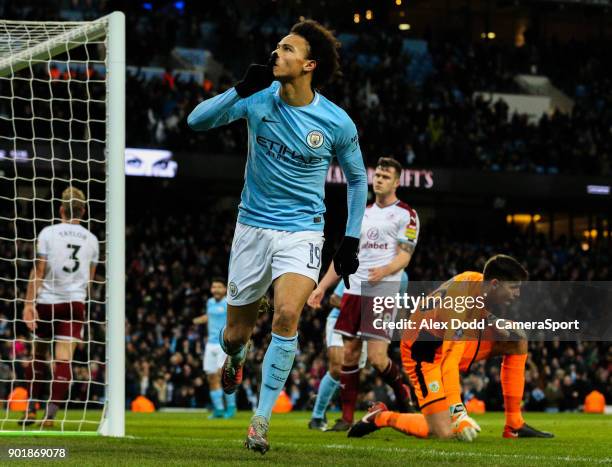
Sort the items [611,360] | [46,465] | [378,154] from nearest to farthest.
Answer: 1. [46,465]
2. [611,360]
3. [378,154]

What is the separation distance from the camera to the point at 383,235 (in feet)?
31.7

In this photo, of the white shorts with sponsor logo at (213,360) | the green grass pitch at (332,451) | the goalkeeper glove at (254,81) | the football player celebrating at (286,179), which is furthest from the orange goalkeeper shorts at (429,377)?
the white shorts with sponsor logo at (213,360)

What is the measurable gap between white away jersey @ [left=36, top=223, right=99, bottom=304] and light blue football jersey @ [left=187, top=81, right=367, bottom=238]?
11.4ft

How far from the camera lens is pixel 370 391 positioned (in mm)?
20000

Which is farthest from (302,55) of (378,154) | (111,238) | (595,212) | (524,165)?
(595,212)

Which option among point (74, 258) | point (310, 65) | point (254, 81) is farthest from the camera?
point (74, 258)

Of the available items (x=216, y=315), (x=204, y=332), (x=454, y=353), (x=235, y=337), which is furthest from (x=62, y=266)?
(x=204, y=332)

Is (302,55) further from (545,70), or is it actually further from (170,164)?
(545,70)

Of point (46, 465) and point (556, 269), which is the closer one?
point (46, 465)

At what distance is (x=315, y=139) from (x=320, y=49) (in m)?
0.55

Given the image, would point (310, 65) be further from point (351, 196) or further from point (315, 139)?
point (351, 196)

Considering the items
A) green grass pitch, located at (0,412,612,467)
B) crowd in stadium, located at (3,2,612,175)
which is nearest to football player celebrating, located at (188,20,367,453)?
green grass pitch, located at (0,412,612,467)

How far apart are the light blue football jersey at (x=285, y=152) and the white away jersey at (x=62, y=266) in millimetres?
3471

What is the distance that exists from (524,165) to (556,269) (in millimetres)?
3108
